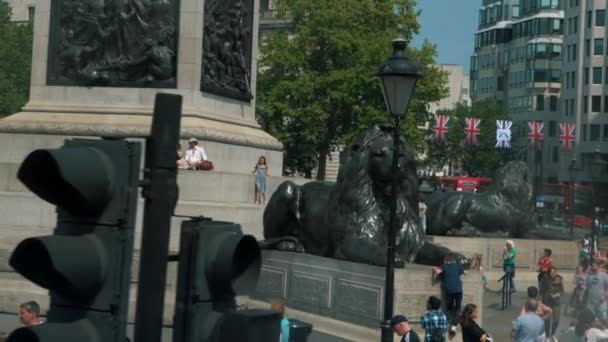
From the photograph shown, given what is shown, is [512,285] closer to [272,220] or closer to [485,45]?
[272,220]

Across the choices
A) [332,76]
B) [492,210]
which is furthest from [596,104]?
[492,210]

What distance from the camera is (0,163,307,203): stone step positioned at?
79.0 feet

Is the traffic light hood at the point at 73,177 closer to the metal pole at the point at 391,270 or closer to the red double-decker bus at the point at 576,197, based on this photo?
the metal pole at the point at 391,270

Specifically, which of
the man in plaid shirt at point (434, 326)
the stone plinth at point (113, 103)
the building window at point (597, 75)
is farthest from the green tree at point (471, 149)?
the man in plaid shirt at point (434, 326)

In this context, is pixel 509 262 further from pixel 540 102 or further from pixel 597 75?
pixel 540 102

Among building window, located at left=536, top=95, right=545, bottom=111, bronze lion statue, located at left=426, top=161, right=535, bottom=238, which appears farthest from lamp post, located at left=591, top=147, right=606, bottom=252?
building window, located at left=536, top=95, right=545, bottom=111

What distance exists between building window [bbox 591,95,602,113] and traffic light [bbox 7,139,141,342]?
366ft

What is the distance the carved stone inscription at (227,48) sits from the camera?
83.7 ft

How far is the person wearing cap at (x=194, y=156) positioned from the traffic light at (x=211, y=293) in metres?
19.1

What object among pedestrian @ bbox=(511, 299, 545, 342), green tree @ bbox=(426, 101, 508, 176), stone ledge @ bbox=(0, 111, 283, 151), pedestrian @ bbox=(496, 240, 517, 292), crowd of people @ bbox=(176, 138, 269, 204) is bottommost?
pedestrian @ bbox=(511, 299, 545, 342)

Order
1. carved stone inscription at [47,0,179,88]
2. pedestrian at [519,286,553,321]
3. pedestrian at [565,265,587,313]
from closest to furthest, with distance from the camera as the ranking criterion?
pedestrian at [519,286,553,321], pedestrian at [565,265,587,313], carved stone inscription at [47,0,179,88]

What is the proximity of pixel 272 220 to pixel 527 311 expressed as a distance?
18.7 feet

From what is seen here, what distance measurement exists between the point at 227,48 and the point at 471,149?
298 ft

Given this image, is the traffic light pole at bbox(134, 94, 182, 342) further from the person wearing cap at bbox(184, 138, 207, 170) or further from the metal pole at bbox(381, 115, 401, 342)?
the person wearing cap at bbox(184, 138, 207, 170)
